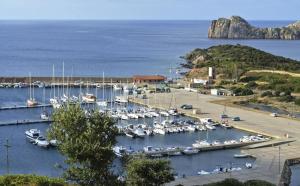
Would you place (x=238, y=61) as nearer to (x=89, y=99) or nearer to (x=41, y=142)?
(x=89, y=99)

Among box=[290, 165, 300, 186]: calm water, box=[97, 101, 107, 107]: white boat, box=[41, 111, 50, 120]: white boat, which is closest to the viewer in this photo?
box=[290, 165, 300, 186]: calm water

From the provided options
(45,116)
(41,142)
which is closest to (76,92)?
(45,116)

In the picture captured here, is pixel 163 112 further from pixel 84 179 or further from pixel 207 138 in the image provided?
pixel 84 179

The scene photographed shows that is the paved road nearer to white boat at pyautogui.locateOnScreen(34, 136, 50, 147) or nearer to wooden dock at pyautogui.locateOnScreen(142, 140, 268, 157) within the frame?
wooden dock at pyautogui.locateOnScreen(142, 140, 268, 157)

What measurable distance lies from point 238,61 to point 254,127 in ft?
164

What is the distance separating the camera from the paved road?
35.3 meters

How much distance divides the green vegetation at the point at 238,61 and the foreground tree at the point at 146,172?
67080mm

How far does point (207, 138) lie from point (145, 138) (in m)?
5.79

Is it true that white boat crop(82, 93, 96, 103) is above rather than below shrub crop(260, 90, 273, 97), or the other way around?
below

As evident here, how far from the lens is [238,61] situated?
333 ft

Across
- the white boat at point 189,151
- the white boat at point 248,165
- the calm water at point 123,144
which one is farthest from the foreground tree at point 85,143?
the white boat at point 189,151

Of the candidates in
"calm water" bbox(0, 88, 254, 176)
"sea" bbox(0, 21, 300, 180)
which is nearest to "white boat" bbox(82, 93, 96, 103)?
"sea" bbox(0, 21, 300, 180)

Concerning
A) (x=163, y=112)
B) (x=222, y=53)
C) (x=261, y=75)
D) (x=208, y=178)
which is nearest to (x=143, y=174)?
(x=208, y=178)

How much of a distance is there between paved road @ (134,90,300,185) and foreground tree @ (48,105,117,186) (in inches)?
550
